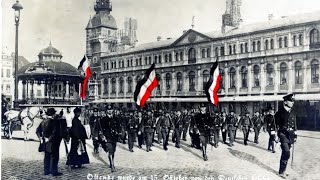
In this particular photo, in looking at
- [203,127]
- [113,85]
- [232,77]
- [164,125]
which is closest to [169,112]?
[164,125]

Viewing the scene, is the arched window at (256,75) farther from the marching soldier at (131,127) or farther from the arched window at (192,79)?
the marching soldier at (131,127)

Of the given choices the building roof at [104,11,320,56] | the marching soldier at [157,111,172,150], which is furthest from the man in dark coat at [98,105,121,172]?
the building roof at [104,11,320,56]

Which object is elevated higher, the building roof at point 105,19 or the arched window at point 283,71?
the building roof at point 105,19

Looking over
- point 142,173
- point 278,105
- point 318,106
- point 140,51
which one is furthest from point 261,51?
point 142,173

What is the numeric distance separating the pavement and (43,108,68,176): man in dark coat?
242mm

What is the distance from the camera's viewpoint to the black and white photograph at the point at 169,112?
8.02 metres

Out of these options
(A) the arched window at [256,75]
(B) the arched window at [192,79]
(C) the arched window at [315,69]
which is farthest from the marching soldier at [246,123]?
(B) the arched window at [192,79]

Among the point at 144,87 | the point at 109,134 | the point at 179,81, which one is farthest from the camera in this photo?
the point at 179,81

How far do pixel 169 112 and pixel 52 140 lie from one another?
5.35 m

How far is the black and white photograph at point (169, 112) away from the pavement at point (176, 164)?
3cm

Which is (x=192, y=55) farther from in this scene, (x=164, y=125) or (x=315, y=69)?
(x=164, y=125)

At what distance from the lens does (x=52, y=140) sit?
7.88 m

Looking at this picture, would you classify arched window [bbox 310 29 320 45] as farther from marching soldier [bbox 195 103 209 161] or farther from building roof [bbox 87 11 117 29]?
marching soldier [bbox 195 103 209 161]

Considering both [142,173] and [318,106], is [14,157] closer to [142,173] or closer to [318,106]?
[142,173]
